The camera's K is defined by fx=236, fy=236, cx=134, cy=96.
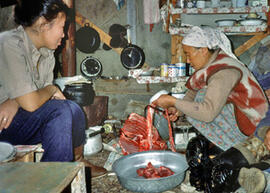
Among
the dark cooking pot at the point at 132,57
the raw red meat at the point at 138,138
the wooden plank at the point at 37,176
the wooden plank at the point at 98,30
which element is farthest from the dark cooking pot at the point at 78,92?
the wooden plank at the point at 37,176

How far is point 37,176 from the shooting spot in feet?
4.50

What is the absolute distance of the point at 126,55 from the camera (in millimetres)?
6031

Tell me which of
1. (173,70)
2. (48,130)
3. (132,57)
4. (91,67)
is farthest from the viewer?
(91,67)

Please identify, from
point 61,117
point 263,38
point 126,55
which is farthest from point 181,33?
point 61,117

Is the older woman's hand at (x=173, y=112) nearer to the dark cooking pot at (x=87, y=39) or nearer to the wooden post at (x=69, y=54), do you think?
the wooden post at (x=69, y=54)

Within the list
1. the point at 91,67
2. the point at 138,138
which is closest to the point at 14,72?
the point at 138,138

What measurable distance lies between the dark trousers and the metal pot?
1.27 meters

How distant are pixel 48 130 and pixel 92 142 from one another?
1.58 meters

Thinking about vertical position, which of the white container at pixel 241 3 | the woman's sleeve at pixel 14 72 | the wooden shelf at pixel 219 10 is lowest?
the woman's sleeve at pixel 14 72

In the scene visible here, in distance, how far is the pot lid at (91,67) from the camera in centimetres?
619

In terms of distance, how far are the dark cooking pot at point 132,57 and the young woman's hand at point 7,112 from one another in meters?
3.87

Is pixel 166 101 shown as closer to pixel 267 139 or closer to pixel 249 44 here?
pixel 267 139

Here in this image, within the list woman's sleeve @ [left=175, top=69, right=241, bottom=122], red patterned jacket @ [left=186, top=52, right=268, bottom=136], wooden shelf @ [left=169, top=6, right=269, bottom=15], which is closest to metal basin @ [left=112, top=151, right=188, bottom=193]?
woman's sleeve @ [left=175, top=69, right=241, bottom=122]

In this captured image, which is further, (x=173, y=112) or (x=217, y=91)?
(x=173, y=112)
